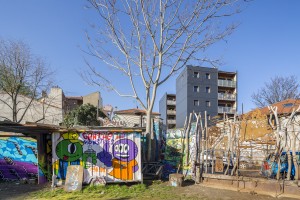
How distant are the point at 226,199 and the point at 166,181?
3.88 metres

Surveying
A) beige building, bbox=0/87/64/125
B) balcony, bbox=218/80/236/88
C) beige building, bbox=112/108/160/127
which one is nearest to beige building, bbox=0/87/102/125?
beige building, bbox=0/87/64/125

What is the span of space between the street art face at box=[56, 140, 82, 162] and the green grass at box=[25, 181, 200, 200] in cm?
138

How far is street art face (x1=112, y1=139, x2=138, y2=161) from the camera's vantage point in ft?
37.9

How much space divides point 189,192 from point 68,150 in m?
5.28

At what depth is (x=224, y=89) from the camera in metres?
56.2

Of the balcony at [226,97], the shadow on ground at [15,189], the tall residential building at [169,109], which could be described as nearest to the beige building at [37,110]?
the shadow on ground at [15,189]

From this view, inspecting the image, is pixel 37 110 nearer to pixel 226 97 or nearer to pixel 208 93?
pixel 208 93

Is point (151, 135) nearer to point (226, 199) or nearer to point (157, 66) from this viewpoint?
point (157, 66)

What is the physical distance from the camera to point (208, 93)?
179ft

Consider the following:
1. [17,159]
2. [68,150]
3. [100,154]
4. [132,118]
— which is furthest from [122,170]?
Answer: [132,118]

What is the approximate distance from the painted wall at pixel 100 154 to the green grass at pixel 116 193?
25.2 inches

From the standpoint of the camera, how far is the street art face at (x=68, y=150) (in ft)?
37.3

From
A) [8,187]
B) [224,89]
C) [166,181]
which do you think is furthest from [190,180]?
[224,89]

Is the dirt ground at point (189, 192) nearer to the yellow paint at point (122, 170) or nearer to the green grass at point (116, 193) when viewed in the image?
the green grass at point (116, 193)
